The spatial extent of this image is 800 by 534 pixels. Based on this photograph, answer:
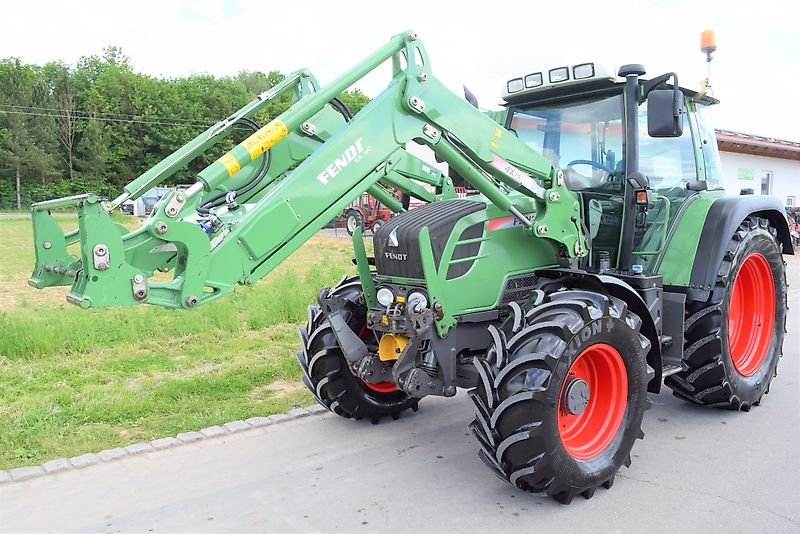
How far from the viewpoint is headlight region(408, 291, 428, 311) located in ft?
13.7

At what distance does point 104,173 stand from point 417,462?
56565 mm

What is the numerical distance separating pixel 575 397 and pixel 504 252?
110 centimetres

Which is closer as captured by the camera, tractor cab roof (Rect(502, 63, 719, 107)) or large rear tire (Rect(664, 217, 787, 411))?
tractor cab roof (Rect(502, 63, 719, 107))

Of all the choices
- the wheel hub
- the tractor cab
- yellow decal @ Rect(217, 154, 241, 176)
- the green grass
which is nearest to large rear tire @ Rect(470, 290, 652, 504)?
the wheel hub

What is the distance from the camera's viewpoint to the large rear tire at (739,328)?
5031 mm

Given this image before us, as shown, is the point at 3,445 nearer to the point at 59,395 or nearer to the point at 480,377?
the point at 59,395

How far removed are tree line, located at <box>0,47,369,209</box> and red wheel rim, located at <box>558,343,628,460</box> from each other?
150ft

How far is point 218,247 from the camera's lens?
3439 mm

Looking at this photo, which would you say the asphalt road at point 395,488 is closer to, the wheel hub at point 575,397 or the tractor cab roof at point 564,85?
the wheel hub at point 575,397

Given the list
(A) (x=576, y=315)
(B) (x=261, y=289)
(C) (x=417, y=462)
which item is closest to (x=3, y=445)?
(C) (x=417, y=462)

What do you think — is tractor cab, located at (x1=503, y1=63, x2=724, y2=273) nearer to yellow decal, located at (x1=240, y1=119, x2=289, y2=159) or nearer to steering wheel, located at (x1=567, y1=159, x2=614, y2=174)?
steering wheel, located at (x1=567, y1=159, x2=614, y2=174)

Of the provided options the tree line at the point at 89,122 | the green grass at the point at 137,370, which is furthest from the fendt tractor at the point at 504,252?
the tree line at the point at 89,122

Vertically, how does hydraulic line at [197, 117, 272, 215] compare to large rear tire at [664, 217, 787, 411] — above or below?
above

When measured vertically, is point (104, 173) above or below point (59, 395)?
above
